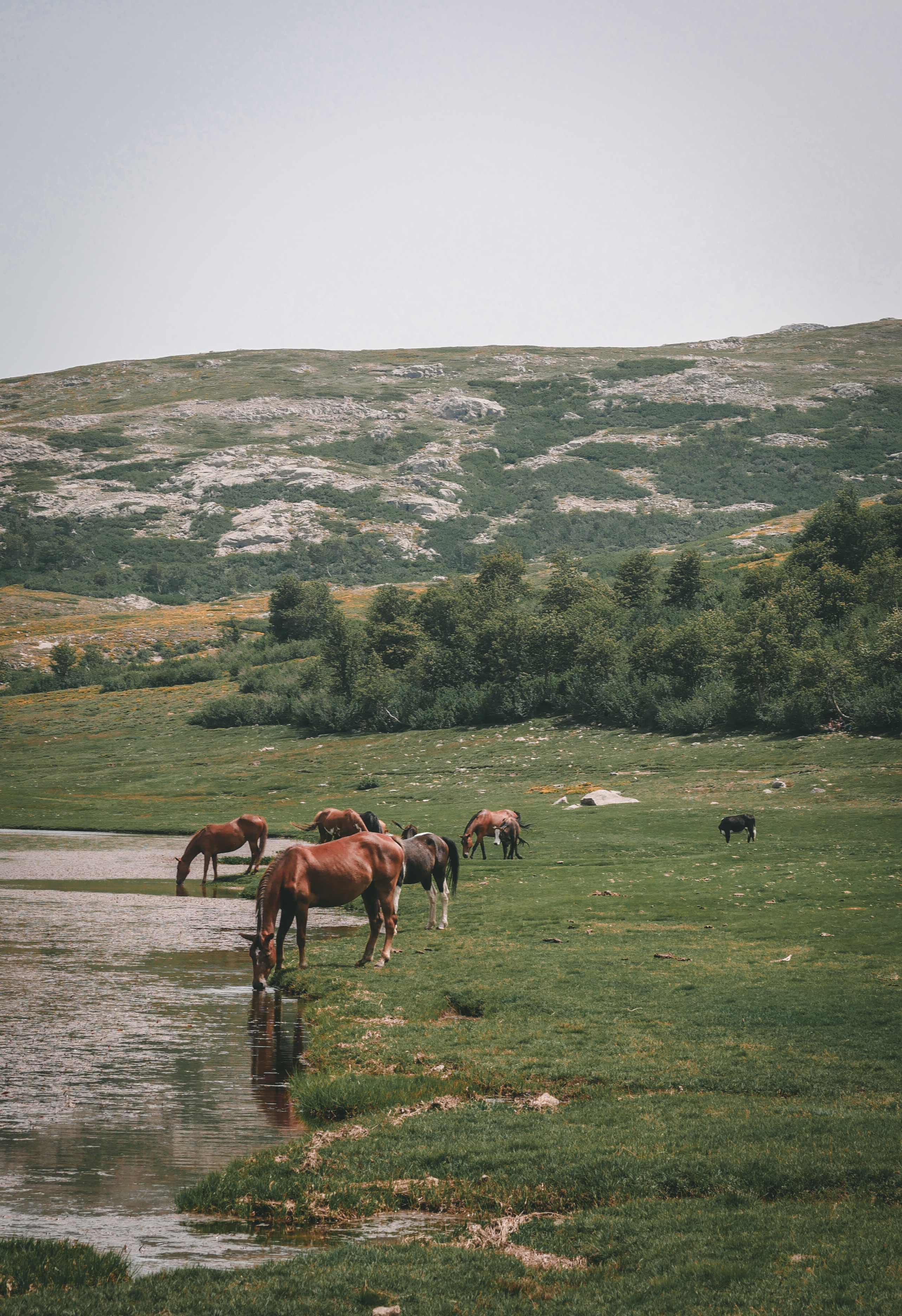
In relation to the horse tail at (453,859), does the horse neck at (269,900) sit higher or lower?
higher

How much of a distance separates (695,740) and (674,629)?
13.9 m

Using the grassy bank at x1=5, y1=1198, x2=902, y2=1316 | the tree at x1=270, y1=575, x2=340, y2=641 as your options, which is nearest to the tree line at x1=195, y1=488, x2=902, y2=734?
the tree at x1=270, y1=575, x2=340, y2=641

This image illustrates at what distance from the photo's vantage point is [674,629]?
7062 centimetres

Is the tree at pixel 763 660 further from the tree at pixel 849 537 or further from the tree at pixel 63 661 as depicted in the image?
the tree at pixel 63 661

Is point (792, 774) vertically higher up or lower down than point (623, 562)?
lower down

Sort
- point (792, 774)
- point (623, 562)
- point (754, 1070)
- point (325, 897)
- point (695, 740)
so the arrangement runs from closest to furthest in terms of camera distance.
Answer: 1. point (754, 1070)
2. point (325, 897)
3. point (792, 774)
4. point (695, 740)
5. point (623, 562)

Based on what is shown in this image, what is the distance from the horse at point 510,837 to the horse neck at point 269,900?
651 inches

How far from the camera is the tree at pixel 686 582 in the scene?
87.5 m

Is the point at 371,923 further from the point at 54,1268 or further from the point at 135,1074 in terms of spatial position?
the point at 54,1268

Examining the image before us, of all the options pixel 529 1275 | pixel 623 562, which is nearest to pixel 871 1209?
pixel 529 1275

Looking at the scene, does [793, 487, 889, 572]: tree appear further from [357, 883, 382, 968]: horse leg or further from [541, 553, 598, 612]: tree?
[357, 883, 382, 968]: horse leg

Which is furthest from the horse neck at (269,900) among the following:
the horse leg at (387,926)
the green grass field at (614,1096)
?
the horse leg at (387,926)

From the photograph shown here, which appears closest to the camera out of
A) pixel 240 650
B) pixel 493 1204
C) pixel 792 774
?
pixel 493 1204

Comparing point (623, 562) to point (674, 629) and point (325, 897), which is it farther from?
point (325, 897)
